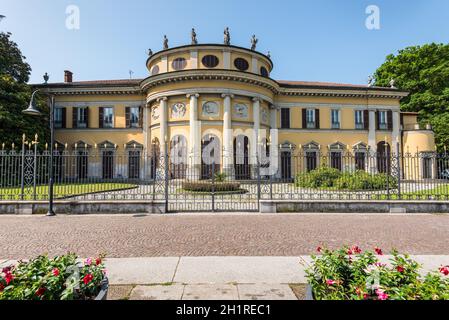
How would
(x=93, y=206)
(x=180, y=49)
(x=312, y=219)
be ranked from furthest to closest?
1. (x=180, y=49)
2. (x=93, y=206)
3. (x=312, y=219)

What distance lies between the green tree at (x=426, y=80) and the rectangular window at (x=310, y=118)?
1423cm

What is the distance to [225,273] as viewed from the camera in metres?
4.27

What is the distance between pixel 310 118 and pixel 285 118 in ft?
9.63

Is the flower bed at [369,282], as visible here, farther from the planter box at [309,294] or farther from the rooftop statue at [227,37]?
the rooftop statue at [227,37]

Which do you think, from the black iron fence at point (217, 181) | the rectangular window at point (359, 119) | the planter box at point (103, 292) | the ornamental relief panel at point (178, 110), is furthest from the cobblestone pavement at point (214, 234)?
the rectangular window at point (359, 119)

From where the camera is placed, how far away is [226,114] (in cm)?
2344

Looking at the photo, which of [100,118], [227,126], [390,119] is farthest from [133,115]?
[390,119]

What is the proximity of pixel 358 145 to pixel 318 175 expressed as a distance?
14.4 meters

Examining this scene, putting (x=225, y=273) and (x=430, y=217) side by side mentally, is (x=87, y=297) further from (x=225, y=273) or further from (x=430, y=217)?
(x=430, y=217)

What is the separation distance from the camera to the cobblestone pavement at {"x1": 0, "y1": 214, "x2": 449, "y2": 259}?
18.7ft

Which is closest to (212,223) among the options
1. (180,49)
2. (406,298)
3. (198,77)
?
(406,298)

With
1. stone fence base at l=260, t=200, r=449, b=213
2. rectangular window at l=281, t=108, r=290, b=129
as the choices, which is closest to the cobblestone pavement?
stone fence base at l=260, t=200, r=449, b=213

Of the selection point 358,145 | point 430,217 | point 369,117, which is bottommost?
point 430,217

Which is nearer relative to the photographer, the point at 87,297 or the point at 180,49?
the point at 87,297
